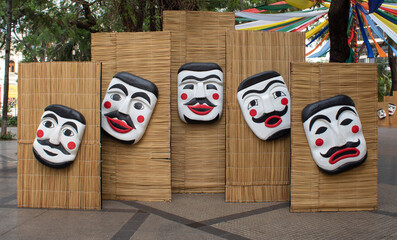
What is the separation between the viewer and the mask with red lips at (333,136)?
18.2ft

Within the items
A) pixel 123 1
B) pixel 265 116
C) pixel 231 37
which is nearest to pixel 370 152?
pixel 265 116

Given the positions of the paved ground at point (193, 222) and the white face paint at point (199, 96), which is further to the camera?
the white face paint at point (199, 96)

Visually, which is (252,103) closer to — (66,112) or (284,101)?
(284,101)

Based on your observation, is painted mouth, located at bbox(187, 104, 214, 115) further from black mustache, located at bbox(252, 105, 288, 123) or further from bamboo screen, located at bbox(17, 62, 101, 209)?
bamboo screen, located at bbox(17, 62, 101, 209)

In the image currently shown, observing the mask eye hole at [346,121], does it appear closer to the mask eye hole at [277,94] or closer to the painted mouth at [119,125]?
the mask eye hole at [277,94]

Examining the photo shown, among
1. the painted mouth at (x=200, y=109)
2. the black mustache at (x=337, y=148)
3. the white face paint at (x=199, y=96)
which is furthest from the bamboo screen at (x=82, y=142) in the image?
the black mustache at (x=337, y=148)

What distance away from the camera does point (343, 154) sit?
18.2ft

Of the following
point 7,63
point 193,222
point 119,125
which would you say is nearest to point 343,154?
point 193,222

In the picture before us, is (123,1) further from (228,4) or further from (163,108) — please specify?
(228,4)

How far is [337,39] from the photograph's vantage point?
6633 mm

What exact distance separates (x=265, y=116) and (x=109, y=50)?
10.1 feet

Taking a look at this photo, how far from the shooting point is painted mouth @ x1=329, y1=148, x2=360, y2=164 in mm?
5535

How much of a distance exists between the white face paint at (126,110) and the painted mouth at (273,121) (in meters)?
2.01

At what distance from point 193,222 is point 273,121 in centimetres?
228
